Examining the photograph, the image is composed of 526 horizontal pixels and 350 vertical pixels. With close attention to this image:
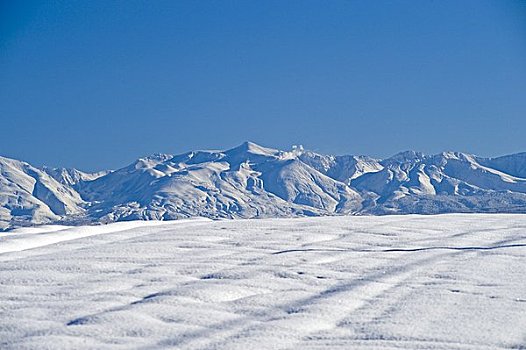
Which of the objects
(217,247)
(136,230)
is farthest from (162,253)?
(136,230)

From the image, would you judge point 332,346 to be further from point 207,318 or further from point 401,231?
point 401,231

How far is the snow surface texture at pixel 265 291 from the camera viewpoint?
7.07m

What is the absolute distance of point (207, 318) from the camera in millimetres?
7703

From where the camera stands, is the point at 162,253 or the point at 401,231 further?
the point at 401,231

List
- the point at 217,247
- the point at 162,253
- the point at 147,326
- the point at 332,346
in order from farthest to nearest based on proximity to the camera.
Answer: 1. the point at 217,247
2. the point at 162,253
3. the point at 147,326
4. the point at 332,346

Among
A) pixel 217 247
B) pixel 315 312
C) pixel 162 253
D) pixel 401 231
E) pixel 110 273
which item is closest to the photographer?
pixel 315 312

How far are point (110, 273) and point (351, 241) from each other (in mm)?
5060

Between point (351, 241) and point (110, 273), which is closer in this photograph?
point (110, 273)

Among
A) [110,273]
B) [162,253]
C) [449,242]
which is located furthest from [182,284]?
[449,242]

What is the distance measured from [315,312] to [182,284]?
214 cm

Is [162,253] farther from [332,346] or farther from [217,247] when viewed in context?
[332,346]

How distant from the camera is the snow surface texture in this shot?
7.07 metres

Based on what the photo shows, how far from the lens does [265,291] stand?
910 centimetres

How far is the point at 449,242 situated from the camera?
45.8 ft
